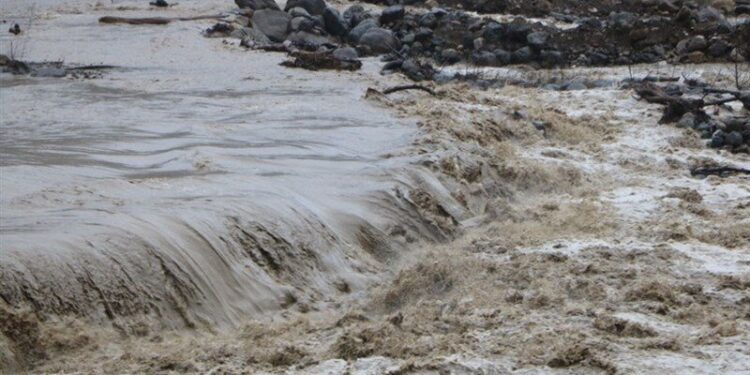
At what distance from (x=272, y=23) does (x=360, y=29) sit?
1.27 m

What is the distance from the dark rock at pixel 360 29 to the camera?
15773mm

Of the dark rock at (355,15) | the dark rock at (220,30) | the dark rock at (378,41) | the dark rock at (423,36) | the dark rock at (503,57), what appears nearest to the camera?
the dark rock at (220,30)

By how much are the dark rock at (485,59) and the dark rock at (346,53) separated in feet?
5.84

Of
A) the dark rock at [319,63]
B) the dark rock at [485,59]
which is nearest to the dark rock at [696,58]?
the dark rock at [485,59]

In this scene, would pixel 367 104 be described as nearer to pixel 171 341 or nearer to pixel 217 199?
pixel 217 199

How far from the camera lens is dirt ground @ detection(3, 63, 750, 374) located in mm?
4418

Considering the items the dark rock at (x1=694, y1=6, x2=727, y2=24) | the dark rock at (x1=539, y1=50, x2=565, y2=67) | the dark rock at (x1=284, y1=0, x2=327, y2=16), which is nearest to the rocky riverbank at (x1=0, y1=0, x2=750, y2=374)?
the dark rock at (x1=539, y1=50, x2=565, y2=67)

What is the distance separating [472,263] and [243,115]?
3325 millimetres

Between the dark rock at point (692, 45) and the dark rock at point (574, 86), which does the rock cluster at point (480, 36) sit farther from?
the dark rock at point (574, 86)

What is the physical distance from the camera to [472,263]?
5953 millimetres

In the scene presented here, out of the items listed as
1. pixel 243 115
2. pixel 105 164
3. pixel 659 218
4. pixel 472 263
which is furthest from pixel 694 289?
pixel 243 115

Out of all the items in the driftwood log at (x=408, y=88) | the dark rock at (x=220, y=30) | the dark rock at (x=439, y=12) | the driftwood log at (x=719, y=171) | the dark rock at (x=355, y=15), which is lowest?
the driftwood log at (x=719, y=171)

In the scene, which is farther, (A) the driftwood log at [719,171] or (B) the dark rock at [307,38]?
(B) the dark rock at [307,38]

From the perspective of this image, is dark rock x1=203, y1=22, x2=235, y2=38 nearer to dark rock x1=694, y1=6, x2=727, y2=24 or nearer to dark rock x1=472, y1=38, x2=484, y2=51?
dark rock x1=472, y1=38, x2=484, y2=51
